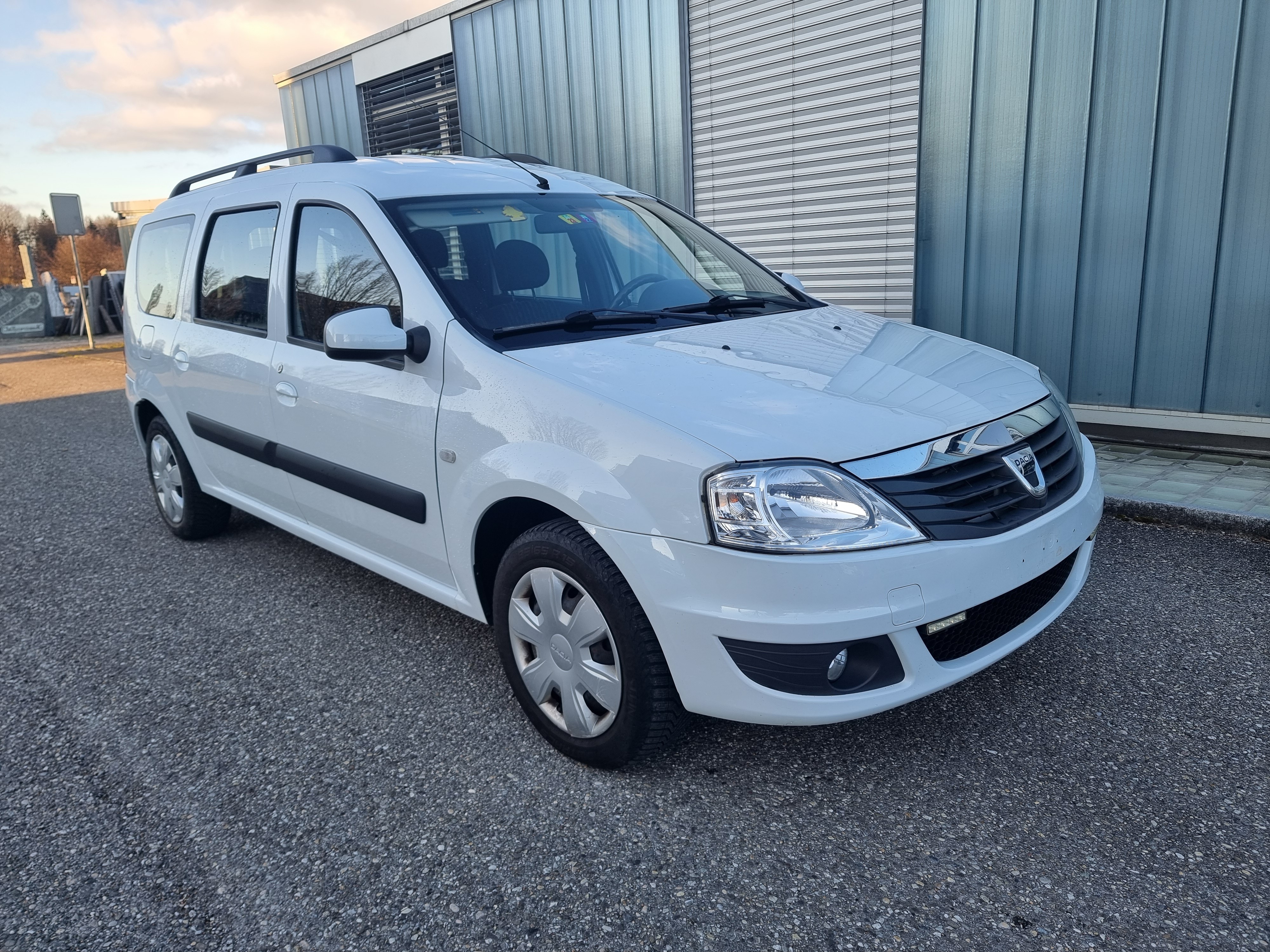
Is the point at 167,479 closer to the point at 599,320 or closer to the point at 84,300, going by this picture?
the point at 599,320

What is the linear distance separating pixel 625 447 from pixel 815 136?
18.6ft

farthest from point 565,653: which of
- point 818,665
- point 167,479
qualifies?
point 167,479

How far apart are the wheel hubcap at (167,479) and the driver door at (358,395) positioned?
4.80 ft

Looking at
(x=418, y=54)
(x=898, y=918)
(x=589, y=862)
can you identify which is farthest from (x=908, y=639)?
(x=418, y=54)

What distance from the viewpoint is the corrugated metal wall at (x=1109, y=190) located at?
509 centimetres

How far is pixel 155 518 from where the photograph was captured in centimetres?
530

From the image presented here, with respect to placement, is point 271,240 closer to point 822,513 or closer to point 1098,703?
point 822,513

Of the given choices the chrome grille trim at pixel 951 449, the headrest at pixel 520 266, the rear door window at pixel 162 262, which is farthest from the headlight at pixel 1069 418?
the rear door window at pixel 162 262

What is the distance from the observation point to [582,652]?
2482 millimetres

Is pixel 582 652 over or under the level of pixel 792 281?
under

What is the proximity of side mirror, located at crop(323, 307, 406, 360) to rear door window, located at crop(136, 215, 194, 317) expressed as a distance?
200cm

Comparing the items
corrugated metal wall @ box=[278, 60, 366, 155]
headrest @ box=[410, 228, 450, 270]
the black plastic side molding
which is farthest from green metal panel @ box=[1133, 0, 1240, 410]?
corrugated metal wall @ box=[278, 60, 366, 155]

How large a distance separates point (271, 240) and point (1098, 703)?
3353mm

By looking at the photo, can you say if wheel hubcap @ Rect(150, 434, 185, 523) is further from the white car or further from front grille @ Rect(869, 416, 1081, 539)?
front grille @ Rect(869, 416, 1081, 539)
